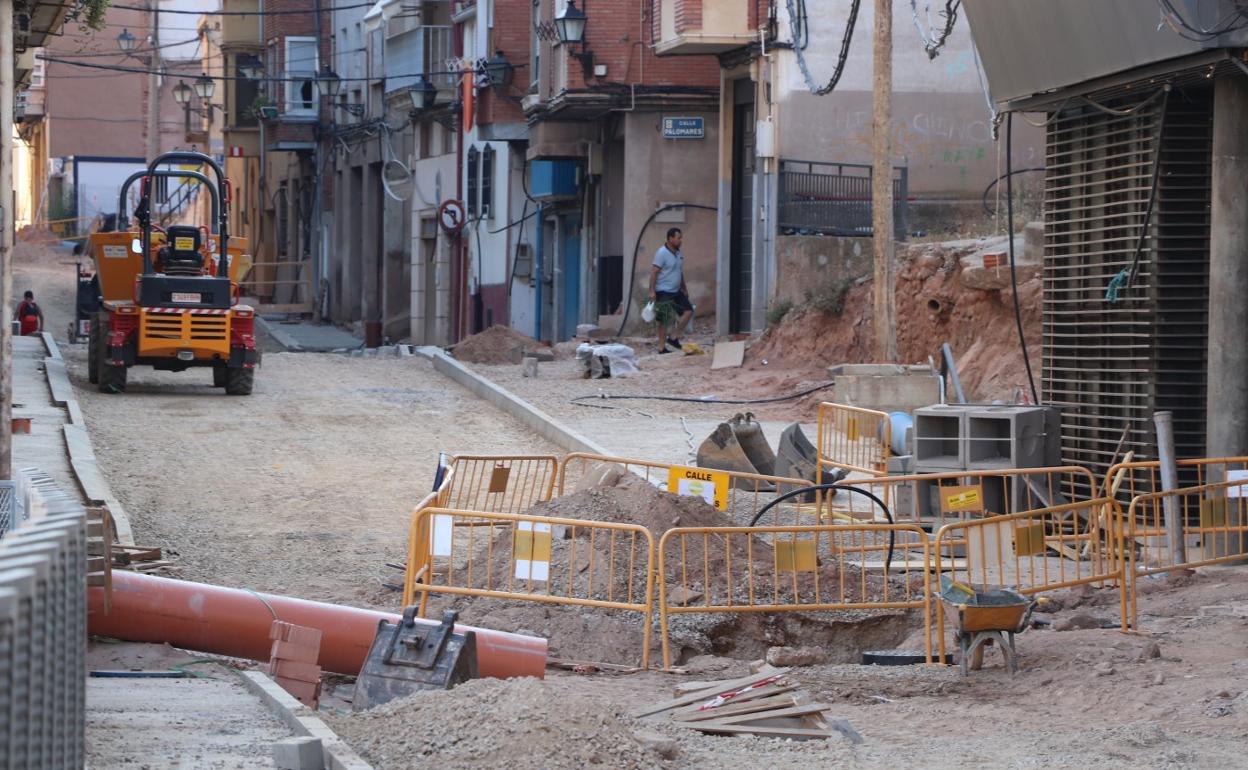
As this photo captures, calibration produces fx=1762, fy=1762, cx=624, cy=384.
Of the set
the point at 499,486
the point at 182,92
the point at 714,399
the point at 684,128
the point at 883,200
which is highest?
the point at 182,92

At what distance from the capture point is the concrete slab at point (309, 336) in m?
43.8

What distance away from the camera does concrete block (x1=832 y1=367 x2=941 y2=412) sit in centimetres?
1675

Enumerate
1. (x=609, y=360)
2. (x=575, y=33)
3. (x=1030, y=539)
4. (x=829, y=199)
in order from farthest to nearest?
(x=575, y=33), (x=829, y=199), (x=609, y=360), (x=1030, y=539)

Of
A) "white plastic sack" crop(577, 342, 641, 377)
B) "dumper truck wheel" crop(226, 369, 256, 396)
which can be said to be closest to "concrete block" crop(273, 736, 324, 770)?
"dumper truck wheel" crop(226, 369, 256, 396)

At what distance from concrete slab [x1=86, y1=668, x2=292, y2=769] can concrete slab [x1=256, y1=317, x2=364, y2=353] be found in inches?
1345

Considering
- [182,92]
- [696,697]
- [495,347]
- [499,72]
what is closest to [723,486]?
[696,697]

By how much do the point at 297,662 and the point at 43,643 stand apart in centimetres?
405

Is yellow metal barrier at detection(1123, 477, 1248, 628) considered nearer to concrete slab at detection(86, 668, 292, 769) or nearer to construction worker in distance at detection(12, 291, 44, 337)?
concrete slab at detection(86, 668, 292, 769)

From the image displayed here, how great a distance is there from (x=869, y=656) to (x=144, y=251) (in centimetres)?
1524

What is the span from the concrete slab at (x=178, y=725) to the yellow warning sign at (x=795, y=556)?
309cm

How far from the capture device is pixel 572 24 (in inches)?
1261

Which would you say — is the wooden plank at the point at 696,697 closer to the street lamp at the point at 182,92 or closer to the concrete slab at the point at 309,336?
the concrete slab at the point at 309,336

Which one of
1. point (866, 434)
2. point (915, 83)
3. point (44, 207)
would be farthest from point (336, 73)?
point (866, 434)

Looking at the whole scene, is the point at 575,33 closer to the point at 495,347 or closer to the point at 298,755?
the point at 495,347
